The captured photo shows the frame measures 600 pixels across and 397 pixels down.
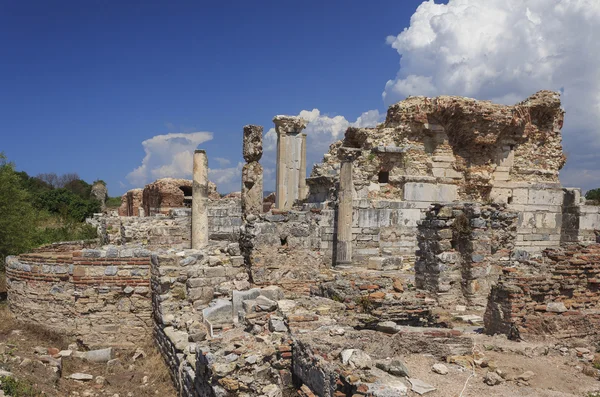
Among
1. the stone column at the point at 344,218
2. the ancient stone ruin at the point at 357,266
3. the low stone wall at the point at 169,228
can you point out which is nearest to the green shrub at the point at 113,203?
the low stone wall at the point at 169,228

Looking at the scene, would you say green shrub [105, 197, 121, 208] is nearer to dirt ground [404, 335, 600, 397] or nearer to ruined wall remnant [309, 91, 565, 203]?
ruined wall remnant [309, 91, 565, 203]

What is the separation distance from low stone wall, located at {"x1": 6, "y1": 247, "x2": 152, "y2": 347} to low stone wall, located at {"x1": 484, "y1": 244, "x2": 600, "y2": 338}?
598 cm

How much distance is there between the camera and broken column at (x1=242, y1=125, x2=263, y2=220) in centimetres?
997

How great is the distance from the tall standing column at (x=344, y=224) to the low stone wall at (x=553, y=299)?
253 inches

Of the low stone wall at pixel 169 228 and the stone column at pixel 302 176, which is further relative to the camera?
the stone column at pixel 302 176

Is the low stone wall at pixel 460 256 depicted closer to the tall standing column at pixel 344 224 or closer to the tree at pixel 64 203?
the tall standing column at pixel 344 224

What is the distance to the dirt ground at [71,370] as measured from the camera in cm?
627

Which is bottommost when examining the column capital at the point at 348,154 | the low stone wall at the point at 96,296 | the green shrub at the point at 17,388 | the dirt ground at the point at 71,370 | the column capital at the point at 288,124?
the dirt ground at the point at 71,370

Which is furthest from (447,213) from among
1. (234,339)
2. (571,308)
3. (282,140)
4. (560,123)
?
(560,123)

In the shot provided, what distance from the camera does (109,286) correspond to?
27.5 ft

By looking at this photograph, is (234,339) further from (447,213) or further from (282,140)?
(282,140)

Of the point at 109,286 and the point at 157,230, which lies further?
the point at 157,230

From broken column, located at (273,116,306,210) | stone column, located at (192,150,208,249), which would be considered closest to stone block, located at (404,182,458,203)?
broken column, located at (273,116,306,210)

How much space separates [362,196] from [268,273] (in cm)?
689
